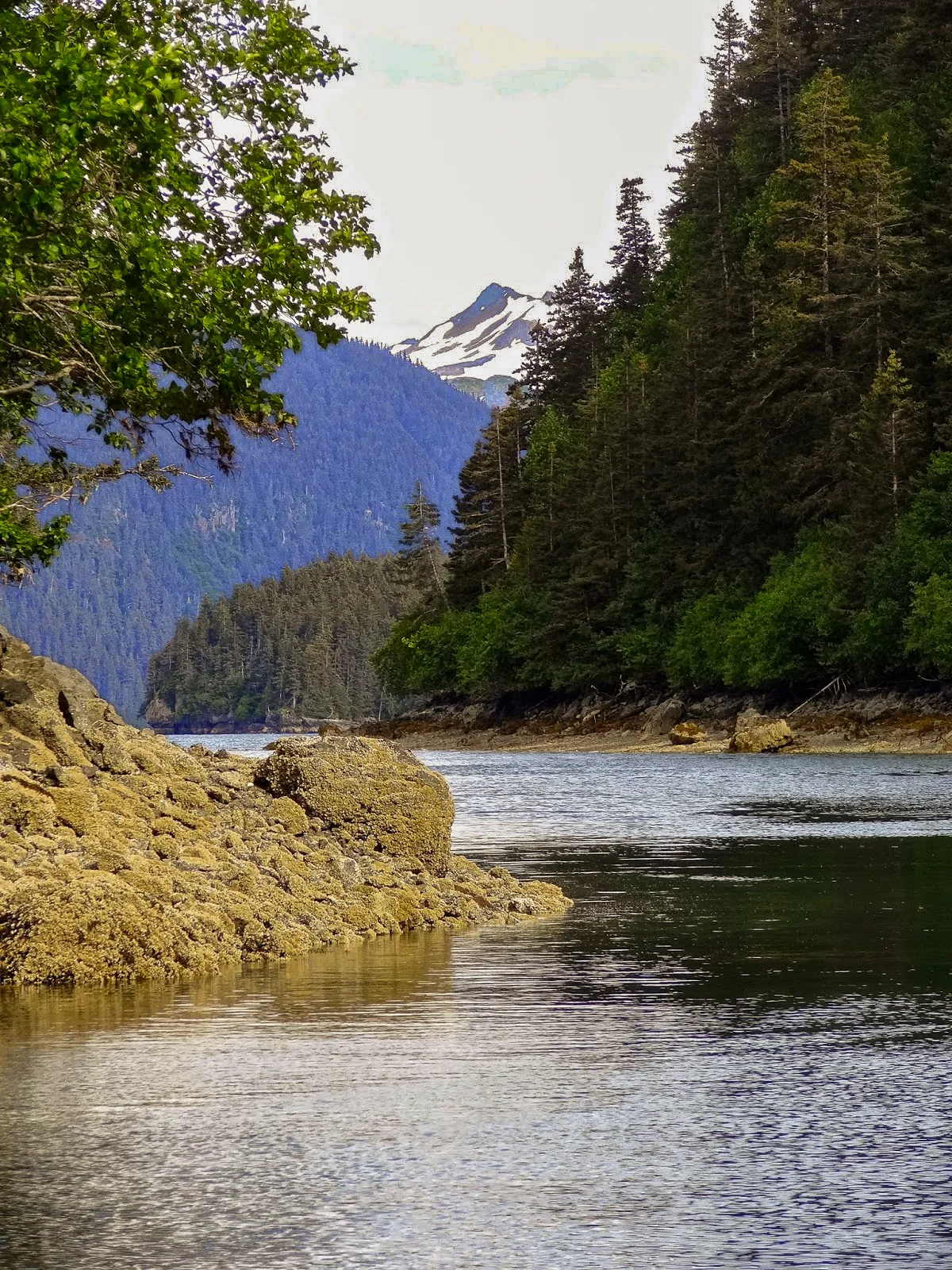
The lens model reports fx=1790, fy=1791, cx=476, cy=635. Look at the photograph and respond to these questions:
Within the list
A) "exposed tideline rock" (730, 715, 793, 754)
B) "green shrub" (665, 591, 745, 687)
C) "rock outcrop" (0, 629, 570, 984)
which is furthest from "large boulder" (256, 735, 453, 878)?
"green shrub" (665, 591, 745, 687)

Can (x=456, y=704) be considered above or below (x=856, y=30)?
below

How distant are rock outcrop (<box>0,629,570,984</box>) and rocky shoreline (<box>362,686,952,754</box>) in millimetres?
47467

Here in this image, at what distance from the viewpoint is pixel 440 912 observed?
1714 cm

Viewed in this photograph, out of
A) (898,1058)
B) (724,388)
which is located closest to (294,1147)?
(898,1058)

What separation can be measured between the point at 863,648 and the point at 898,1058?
63.8m

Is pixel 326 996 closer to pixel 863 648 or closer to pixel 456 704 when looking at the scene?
pixel 863 648

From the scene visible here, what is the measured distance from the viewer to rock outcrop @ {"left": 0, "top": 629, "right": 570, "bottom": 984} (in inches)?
542

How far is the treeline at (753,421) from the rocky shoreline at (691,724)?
1.61 m

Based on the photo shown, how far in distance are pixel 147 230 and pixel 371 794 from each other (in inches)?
246

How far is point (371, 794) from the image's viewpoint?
1914cm

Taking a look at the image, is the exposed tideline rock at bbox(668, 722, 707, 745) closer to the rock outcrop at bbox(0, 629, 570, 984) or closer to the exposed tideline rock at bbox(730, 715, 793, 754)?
the exposed tideline rock at bbox(730, 715, 793, 754)

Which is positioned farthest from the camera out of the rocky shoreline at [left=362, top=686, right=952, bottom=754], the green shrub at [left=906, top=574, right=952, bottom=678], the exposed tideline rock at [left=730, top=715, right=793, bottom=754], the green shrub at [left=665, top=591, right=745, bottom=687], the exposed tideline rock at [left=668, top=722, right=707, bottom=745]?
the green shrub at [left=665, top=591, right=745, bottom=687]

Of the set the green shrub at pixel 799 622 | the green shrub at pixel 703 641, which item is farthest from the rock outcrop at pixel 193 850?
the green shrub at pixel 703 641

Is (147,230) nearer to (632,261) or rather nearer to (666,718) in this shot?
(666,718)
